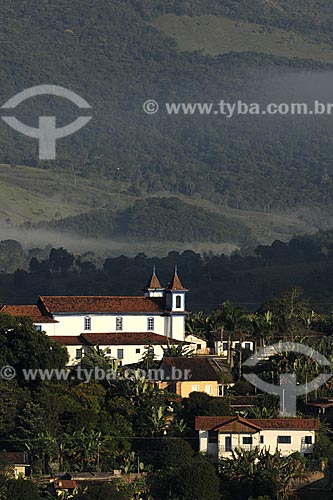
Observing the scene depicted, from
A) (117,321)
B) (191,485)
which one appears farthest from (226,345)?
(191,485)

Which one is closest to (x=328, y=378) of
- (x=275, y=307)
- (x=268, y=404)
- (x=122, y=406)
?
(x=268, y=404)

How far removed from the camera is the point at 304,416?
79562mm

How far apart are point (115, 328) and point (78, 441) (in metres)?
21.0

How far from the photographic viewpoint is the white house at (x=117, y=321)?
9131cm

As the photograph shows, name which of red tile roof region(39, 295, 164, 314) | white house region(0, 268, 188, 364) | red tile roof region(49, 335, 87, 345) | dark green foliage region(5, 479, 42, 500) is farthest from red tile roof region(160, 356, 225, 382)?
dark green foliage region(5, 479, 42, 500)

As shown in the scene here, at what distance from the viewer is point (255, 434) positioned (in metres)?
74.4

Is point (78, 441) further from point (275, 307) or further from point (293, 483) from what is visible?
point (275, 307)

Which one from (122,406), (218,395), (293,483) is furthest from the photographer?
(218,395)

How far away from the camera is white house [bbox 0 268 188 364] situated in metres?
91.3

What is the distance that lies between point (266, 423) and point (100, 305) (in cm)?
2197
